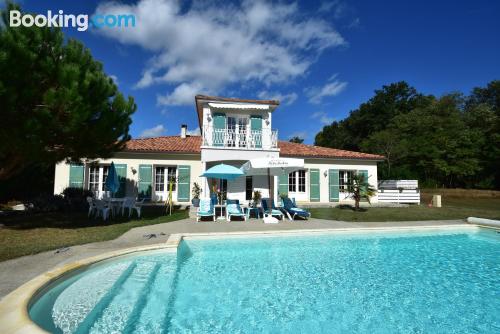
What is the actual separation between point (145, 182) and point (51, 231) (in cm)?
752

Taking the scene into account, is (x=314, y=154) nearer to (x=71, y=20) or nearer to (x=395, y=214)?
(x=395, y=214)

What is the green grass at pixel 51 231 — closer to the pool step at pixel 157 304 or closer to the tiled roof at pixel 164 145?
the pool step at pixel 157 304

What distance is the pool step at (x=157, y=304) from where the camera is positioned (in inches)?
144

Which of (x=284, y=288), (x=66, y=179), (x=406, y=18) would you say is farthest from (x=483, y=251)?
(x=66, y=179)

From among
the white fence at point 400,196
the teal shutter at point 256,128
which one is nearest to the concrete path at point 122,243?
the teal shutter at point 256,128

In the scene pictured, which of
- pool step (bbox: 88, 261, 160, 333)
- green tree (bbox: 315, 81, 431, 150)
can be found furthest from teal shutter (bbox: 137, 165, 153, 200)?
green tree (bbox: 315, 81, 431, 150)

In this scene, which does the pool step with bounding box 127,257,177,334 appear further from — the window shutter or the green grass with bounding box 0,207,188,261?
the window shutter

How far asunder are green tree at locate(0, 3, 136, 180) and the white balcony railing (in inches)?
255

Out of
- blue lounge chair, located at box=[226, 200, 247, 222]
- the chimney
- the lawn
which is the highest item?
the chimney

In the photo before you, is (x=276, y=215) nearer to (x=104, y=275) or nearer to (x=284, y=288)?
(x=284, y=288)

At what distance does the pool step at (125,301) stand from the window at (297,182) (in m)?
13.4

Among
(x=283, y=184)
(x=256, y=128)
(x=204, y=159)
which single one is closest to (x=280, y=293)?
(x=204, y=159)

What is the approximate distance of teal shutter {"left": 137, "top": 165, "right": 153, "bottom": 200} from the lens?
16.2 m

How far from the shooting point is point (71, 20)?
376 inches
